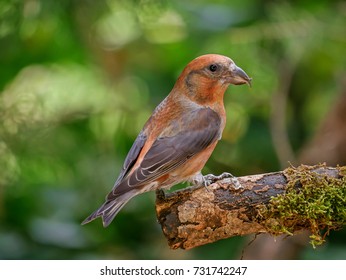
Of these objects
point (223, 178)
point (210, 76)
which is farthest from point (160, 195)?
Result: point (210, 76)

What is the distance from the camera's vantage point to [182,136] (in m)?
4.62

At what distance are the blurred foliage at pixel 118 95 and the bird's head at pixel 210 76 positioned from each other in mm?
1680

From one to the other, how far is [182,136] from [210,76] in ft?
1.71

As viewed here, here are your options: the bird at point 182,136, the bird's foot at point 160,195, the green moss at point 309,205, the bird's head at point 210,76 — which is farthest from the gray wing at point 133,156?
the green moss at point 309,205

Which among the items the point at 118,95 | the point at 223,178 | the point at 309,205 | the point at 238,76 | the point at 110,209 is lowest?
the point at 309,205

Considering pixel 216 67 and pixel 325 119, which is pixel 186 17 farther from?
pixel 216 67

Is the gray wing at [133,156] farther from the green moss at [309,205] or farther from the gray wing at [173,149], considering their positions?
the green moss at [309,205]

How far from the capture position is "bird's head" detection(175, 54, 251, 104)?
4.79 meters

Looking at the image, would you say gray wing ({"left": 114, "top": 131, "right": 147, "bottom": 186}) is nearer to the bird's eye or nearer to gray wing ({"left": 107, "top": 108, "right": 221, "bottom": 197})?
gray wing ({"left": 107, "top": 108, "right": 221, "bottom": 197})

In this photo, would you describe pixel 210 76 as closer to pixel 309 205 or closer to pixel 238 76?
pixel 238 76

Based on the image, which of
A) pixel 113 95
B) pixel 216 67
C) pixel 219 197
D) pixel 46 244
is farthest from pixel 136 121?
pixel 219 197

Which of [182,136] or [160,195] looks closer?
[160,195]

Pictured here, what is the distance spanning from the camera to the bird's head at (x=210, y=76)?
479 centimetres

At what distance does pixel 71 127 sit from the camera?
22.4 feet
